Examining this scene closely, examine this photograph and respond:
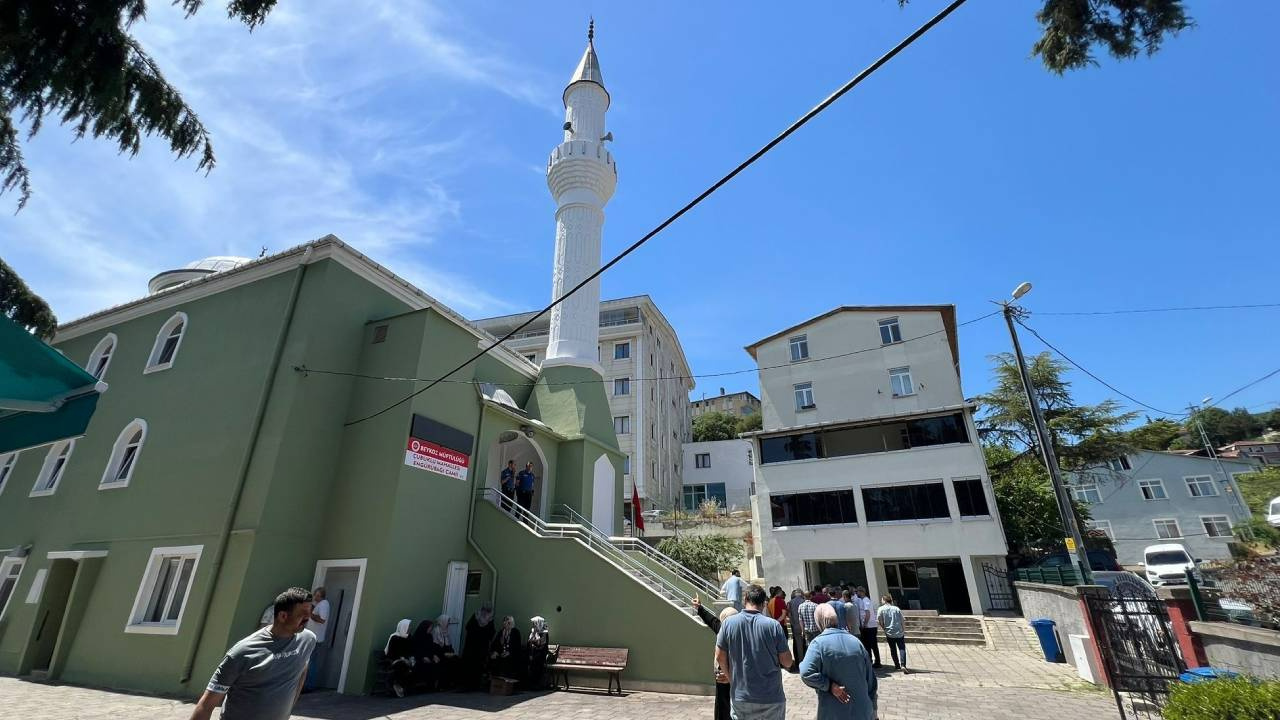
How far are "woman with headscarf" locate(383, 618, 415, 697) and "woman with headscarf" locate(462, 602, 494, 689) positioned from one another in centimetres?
110

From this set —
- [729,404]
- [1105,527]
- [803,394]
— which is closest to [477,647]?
[803,394]

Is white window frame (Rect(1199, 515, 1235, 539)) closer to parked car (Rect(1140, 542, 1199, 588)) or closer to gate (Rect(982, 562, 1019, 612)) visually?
parked car (Rect(1140, 542, 1199, 588))

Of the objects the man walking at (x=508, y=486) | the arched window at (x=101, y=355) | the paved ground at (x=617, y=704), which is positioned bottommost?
the paved ground at (x=617, y=704)

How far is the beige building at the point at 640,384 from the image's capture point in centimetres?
3462

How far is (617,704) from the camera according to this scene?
920 centimetres

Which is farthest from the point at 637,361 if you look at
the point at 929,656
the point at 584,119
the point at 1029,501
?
the point at 929,656

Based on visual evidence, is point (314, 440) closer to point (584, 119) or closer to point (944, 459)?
point (584, 119)

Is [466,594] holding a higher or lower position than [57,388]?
lower

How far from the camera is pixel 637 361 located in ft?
121

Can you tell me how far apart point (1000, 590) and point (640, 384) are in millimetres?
21474

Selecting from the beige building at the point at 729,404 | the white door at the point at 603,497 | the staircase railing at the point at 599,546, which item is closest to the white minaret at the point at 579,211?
the white door at the point at 603,497

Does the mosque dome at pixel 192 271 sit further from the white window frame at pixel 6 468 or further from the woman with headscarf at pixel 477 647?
the woman with headscarf at pixel 477 647

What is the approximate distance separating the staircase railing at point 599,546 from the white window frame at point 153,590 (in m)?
5.41

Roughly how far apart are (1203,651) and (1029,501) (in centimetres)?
1911
